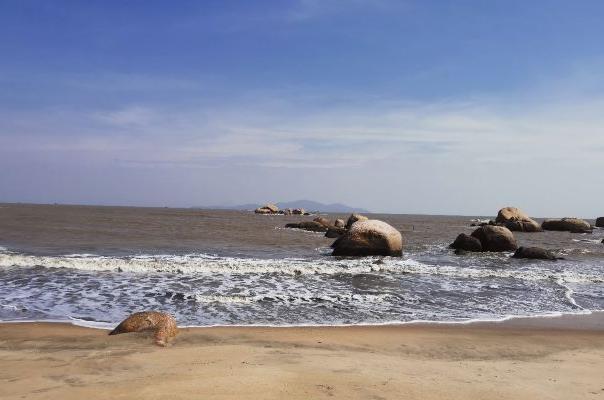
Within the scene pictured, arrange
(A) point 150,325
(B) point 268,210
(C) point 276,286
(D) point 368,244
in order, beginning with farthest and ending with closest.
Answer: (B) point 268,210
(D) point 368,244
(C) point 276,286
(A) point 150,325

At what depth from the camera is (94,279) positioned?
14.1 metres

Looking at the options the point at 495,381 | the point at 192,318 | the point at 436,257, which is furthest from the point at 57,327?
the point at 436,257

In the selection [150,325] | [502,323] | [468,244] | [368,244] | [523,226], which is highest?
[523,226]

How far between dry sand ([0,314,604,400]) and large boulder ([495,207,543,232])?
40.1m

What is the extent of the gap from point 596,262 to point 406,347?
18843 mm

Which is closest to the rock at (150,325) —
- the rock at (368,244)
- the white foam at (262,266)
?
the white foam at (262,266)

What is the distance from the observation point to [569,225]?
5112 cm

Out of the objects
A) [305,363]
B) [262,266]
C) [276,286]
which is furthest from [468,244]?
[305,363]

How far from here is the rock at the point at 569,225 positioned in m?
49.4

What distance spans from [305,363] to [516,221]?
151 feet

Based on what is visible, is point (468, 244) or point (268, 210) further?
point (268, 210)

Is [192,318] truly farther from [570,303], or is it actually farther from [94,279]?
[570,303]

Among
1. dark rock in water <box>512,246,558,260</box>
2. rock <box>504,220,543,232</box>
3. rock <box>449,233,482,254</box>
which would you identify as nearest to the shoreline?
dark rock in water <box>512,246,558,260</box>

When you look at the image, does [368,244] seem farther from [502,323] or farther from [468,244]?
[502,323]
